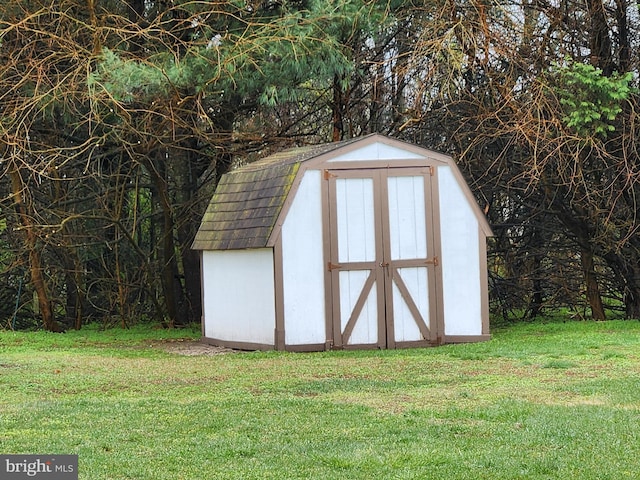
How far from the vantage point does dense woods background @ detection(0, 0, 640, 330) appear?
1509cm

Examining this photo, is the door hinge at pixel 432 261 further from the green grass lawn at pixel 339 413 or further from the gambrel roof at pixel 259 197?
the green grass lawn at pixel 339 413

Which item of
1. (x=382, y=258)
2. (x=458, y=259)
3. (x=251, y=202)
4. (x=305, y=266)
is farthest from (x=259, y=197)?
(x=458, y=259)

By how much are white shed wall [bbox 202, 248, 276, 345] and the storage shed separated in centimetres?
3

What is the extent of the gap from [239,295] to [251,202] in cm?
134

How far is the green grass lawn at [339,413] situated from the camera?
6.32 m

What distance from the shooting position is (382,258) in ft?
45.6

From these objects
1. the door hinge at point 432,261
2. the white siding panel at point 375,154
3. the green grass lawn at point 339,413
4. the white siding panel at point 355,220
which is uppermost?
the white siding panel at point 375,154

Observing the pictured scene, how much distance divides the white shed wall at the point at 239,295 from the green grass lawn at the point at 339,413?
3.05ft

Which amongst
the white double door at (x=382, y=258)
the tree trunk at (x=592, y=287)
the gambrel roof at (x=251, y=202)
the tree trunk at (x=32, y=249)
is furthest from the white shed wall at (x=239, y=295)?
the tree trunk at (x=592, y=287)

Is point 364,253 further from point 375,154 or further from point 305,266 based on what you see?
point 375,154

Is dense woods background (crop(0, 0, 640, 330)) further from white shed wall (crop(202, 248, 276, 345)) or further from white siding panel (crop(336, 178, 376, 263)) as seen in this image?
white shed wall (crop(202, 248, 276, 345))

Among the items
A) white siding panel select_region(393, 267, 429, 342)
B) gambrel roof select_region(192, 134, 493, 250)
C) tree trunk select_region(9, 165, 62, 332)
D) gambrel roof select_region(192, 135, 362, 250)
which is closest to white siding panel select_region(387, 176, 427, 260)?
white siding panel select_region(393, 267, 429, 342)

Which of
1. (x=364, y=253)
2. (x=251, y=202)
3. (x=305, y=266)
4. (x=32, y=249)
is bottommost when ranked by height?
(x=305, y=266)

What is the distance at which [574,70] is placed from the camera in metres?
14.5
